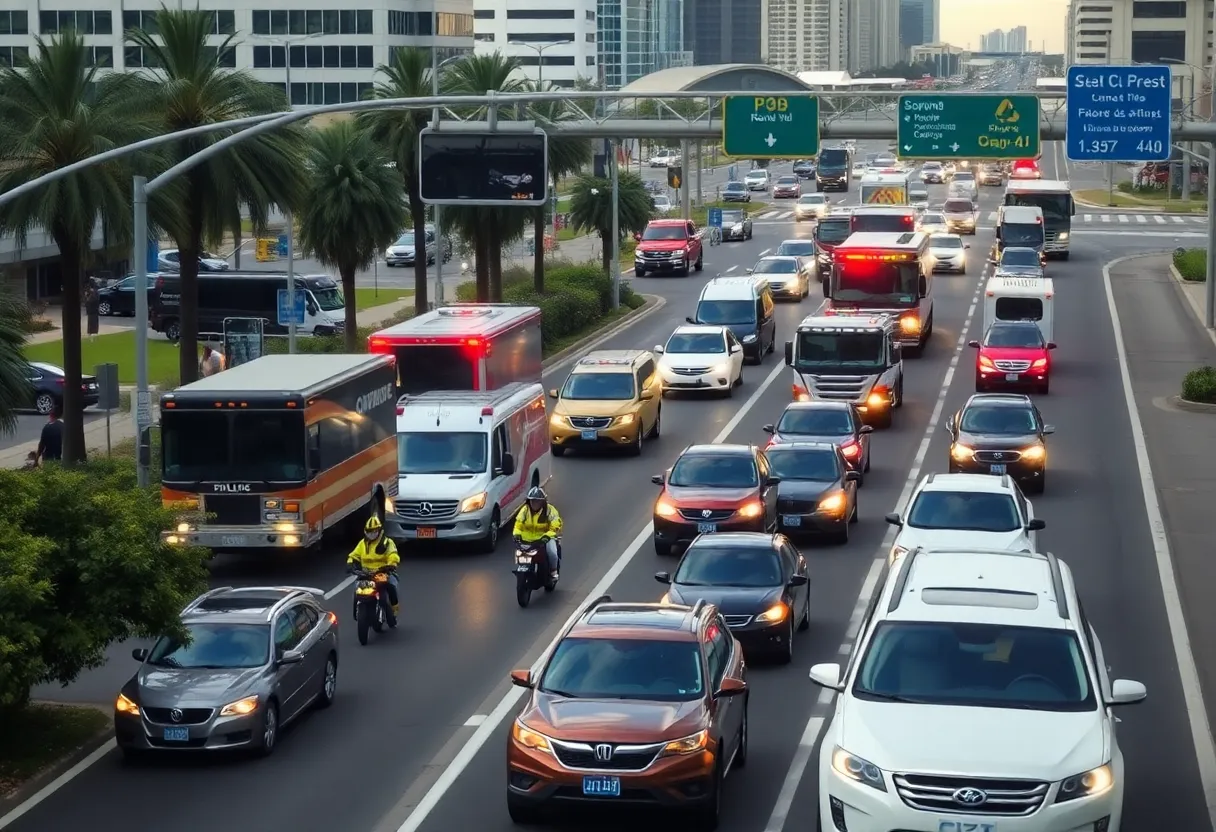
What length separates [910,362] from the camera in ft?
163

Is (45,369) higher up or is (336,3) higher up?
(336,3)

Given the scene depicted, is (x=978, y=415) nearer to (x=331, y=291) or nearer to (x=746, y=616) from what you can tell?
(x=746, y=616)

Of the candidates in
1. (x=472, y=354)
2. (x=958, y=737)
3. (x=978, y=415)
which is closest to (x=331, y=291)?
(x=472, y=354)

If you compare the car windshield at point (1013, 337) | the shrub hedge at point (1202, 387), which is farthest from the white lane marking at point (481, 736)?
the shrub hedge at point (1202, 387)

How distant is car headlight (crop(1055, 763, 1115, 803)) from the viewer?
12.9 m

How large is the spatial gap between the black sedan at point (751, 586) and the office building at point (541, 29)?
555 feet

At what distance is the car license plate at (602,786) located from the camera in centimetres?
1468

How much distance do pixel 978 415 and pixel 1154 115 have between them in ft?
21.0

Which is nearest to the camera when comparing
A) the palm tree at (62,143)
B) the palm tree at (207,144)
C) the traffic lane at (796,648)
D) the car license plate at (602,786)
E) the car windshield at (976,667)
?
the car windshield at (976,667)

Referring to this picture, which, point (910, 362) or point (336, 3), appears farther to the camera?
point (336, 3)

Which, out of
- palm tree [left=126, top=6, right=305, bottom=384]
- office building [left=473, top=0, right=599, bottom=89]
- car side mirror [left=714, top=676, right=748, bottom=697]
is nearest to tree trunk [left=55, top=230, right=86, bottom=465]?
palm tree [left=126, top=6, right=305, bottom=384]

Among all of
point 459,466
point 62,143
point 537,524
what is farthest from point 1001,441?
point 62,143

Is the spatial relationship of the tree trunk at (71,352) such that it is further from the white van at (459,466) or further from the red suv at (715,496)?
the red suv at (715,496)

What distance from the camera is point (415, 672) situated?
843 inches
